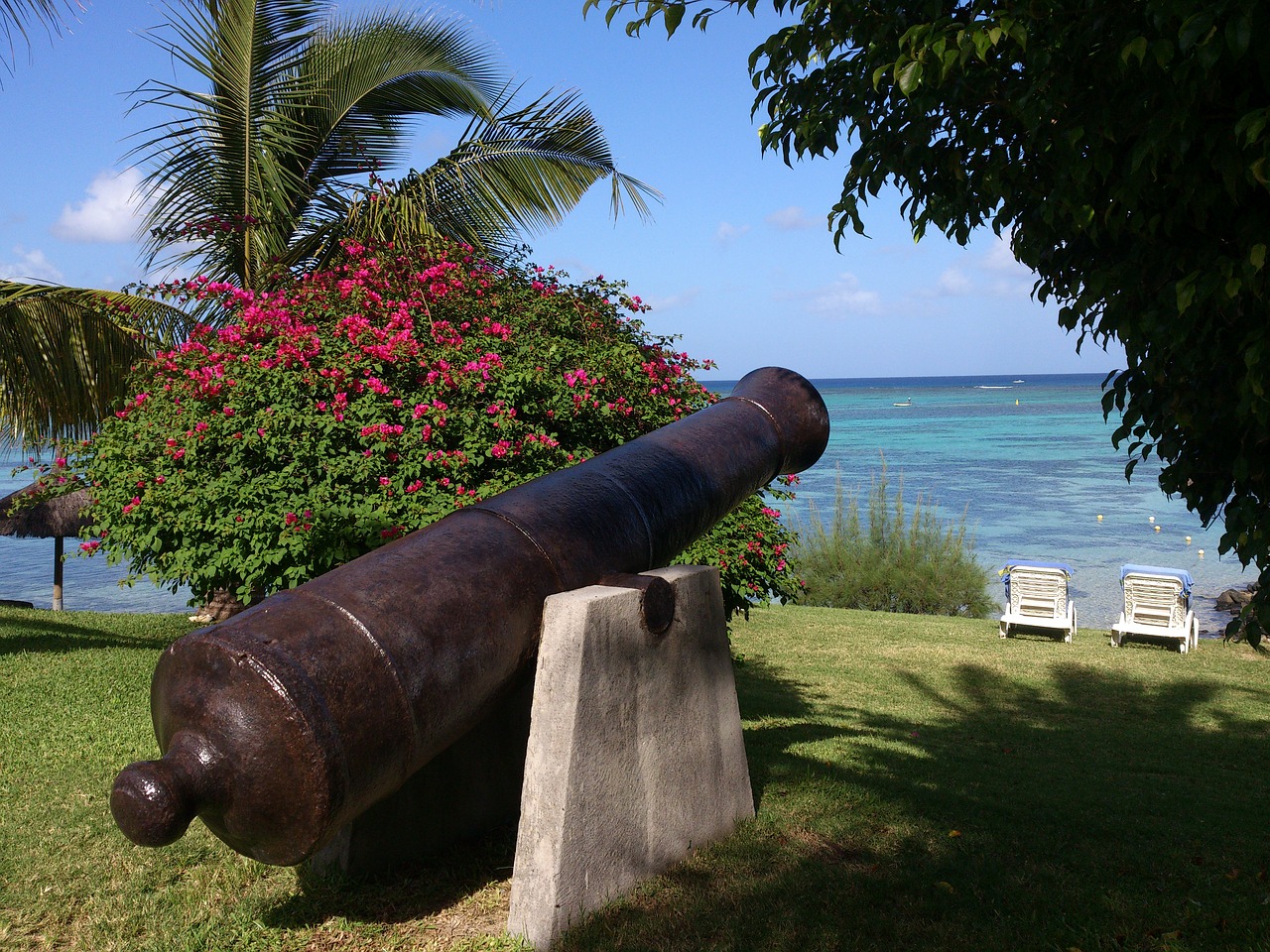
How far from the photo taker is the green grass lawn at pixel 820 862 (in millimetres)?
3520

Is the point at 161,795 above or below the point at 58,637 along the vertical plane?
above

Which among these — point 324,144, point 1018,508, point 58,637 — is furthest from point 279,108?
point 1018,508

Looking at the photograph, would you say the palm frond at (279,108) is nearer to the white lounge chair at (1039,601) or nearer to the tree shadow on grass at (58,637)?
the tree shadow on grass at (58,637)

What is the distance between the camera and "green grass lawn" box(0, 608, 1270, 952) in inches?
139

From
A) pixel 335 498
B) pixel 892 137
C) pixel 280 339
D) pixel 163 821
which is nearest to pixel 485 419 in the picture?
pixel 335 498

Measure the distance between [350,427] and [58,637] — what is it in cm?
552

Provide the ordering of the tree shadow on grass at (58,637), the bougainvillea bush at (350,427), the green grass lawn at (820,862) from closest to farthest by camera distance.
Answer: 1. the green grass lawn at (820,862)
2. the bougainvillea bush at (350,427)
3. the tree shadow on grass at (58,637)

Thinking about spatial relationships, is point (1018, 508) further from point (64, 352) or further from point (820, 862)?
point (820, 862)

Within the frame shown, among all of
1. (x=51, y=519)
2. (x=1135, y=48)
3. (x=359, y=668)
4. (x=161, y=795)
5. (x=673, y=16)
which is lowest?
(x=51, y=519)

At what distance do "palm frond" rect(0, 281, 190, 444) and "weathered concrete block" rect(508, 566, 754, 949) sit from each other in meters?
5.87

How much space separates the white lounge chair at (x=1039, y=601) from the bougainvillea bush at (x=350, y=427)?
24.2ft

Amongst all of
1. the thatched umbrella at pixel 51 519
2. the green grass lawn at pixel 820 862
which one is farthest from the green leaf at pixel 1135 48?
the thatched umbrella at pixel 51 519

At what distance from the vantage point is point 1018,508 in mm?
35594

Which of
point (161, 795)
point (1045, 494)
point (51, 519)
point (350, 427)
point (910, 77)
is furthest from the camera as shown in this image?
point (1045, 494)
